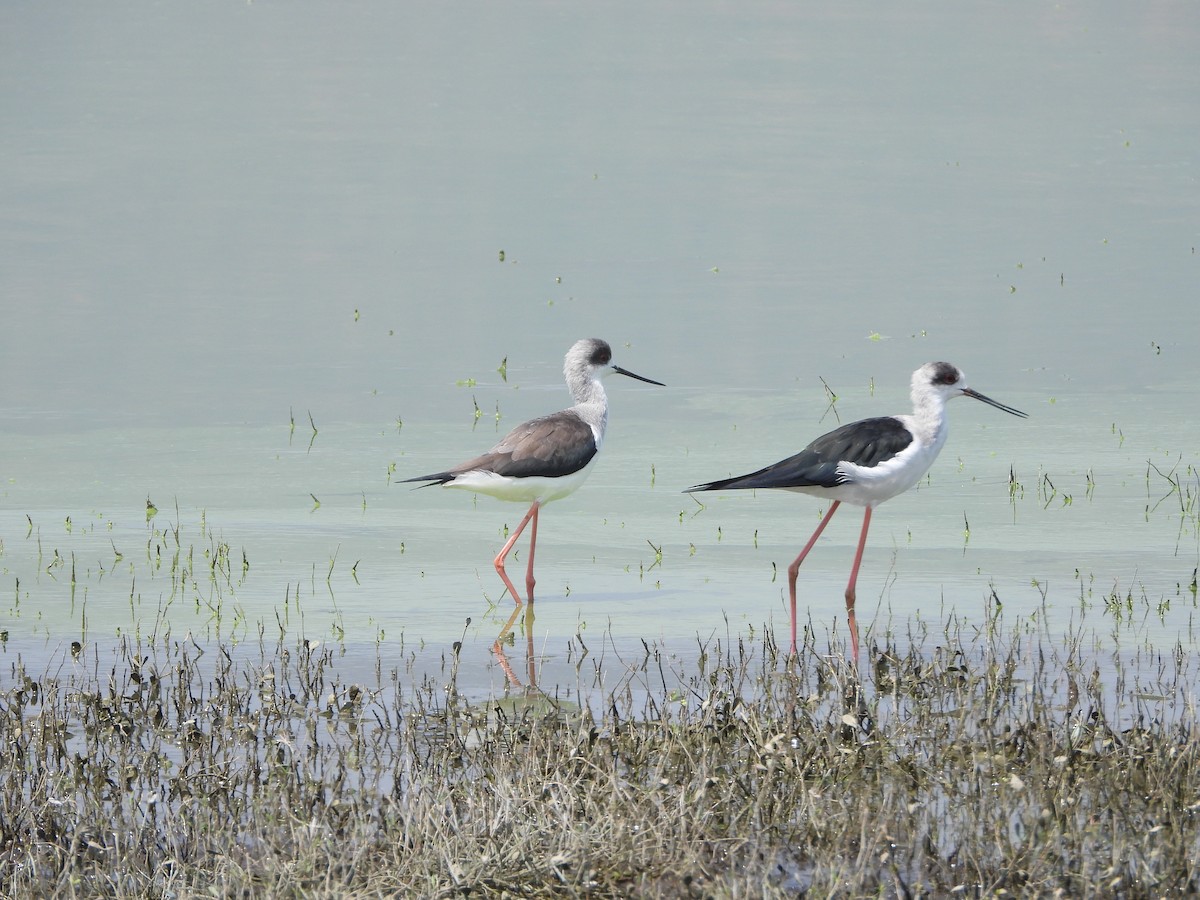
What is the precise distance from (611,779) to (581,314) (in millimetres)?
13219

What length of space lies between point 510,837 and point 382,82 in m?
26.8

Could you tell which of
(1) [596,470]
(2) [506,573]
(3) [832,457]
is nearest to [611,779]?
(3) [832,457]

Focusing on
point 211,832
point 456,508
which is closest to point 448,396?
point 456,508

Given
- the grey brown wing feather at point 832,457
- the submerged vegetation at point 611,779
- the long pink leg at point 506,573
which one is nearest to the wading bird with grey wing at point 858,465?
the grey brown wing feather at point 832,457

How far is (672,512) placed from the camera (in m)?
10.7

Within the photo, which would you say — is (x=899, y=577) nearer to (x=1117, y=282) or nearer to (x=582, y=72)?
(x=1117, y=282)

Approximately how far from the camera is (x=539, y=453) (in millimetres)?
9273

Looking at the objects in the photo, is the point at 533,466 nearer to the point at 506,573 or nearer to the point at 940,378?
the point at 506,573

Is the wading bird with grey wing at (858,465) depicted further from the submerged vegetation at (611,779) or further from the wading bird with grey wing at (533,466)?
the submerged vegetation at (611,779)

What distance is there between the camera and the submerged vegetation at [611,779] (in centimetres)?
468

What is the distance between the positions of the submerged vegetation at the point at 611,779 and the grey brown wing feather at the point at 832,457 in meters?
1.34

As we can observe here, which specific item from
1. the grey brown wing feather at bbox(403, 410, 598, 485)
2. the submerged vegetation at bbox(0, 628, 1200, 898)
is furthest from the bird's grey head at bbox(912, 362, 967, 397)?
the submerged vegetation at bbox(0, 628, 1200, 898)

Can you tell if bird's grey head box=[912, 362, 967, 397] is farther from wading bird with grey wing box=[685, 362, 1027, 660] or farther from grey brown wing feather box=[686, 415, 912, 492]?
grey brown wing feather box=[686, 415, 912, 492]

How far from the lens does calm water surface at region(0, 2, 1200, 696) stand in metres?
9.04
